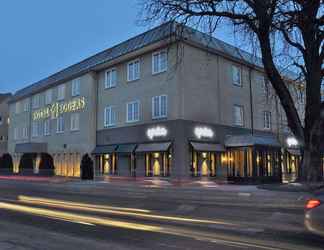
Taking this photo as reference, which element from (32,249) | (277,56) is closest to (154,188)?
(277,56)

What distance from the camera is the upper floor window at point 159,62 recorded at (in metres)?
28.9

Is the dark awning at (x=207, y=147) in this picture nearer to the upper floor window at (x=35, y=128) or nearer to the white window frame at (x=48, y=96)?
the white window frame at (x=48, y=96)

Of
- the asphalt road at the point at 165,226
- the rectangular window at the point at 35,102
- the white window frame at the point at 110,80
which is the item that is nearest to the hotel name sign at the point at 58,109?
the rectangular window at the point at 35,102

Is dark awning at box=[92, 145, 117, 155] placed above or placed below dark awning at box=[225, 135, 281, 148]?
below

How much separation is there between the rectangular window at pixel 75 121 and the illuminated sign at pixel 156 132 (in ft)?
34.6

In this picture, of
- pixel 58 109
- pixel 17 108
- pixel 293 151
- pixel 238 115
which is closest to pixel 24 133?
pixel 17 108

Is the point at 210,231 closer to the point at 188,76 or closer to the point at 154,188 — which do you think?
the point at 154,188

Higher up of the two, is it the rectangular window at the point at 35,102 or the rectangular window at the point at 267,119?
the rectangular window at the point at 35,102

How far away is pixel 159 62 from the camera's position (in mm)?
29469

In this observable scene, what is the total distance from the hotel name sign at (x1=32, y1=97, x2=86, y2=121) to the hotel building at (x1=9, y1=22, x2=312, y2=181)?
0.18 m

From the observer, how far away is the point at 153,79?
29.8 meters

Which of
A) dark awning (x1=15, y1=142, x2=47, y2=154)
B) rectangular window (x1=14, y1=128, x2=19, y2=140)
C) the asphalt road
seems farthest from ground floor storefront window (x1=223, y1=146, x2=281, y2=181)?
rectangular window (x1=14, y1=128, x2=19, y2=140)

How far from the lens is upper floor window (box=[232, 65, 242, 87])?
32906 millimetres

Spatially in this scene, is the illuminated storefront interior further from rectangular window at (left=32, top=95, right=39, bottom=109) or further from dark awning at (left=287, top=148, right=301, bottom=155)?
rectangular window at (left=32, top=95, right=39, bottom=109)
